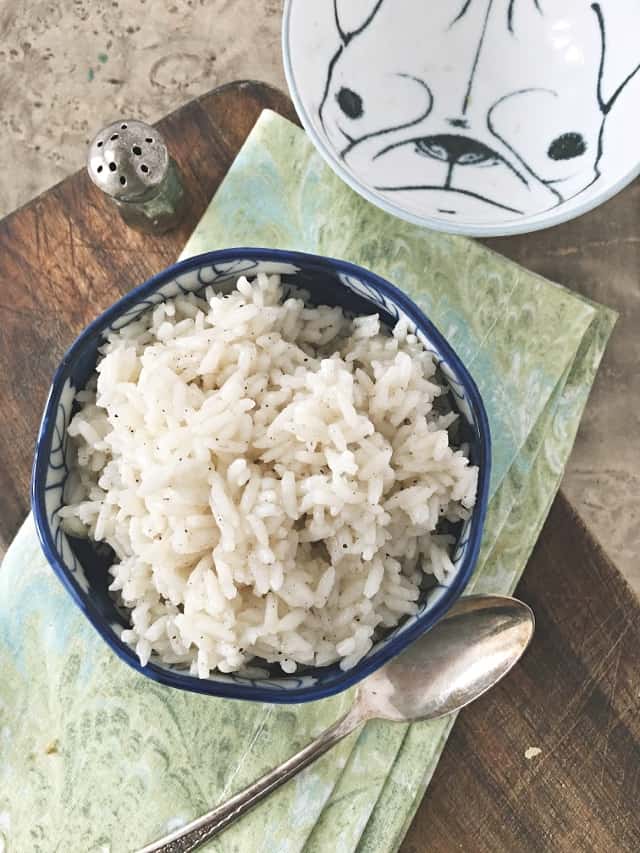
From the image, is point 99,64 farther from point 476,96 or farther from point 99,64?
point 476,96

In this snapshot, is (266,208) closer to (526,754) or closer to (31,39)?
(31,39)

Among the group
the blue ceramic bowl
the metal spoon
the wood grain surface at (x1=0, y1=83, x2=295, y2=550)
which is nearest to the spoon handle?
the metal spoon

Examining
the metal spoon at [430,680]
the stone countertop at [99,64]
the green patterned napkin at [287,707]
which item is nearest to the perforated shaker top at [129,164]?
the green patterned napkin at [287,707]

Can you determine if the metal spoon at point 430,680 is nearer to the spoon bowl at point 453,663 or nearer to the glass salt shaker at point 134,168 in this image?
the spoon bowl at point 453,663

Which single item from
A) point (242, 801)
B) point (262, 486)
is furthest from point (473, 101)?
point (242, 801)

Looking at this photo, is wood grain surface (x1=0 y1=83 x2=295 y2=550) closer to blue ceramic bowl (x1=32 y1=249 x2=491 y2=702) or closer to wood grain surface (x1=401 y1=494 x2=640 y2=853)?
blue ceramic bowl (x1=32 y1=249 x2=491 y2=702)
